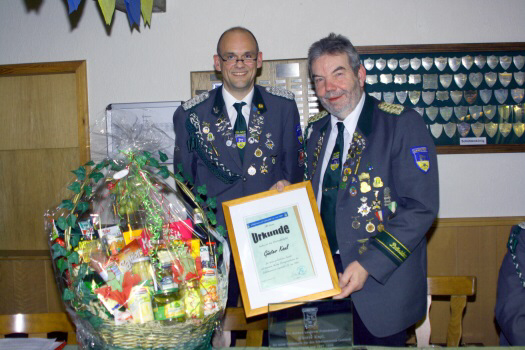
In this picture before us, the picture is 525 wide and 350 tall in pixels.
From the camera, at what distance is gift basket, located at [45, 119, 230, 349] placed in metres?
1.18

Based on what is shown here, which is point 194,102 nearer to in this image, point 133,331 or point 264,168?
point 264,168

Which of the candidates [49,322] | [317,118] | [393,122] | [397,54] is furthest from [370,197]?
[397,54]

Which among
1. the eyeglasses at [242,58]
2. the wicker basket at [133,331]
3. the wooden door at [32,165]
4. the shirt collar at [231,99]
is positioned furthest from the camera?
the wooden door at [32,165]

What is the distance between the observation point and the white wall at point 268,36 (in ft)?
10.9

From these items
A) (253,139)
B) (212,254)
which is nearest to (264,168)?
(253,139)

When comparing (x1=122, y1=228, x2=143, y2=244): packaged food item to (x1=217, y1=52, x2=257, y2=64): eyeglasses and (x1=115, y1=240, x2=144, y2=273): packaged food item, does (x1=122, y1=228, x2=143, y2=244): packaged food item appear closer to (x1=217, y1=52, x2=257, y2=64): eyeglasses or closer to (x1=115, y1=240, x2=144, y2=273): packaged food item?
(x1=115, y1=240, x2=144, y2=273): packaged food item

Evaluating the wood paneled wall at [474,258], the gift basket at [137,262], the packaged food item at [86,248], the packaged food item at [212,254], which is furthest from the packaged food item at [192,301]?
the wood paneled wall at [474,258]

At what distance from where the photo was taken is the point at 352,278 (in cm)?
172

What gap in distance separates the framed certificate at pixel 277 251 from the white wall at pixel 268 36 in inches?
76.9

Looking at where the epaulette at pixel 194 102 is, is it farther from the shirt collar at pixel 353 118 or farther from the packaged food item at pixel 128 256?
the packaged food item at pixel 128 256

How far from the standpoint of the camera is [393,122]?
1.85 m

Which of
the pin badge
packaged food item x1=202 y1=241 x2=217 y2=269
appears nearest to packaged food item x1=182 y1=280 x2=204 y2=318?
packaged food item x1=202 y1=241 x2=217 y2=269

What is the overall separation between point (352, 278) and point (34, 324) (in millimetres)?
1196

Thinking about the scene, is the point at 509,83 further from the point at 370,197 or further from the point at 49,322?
the point at 49,322
